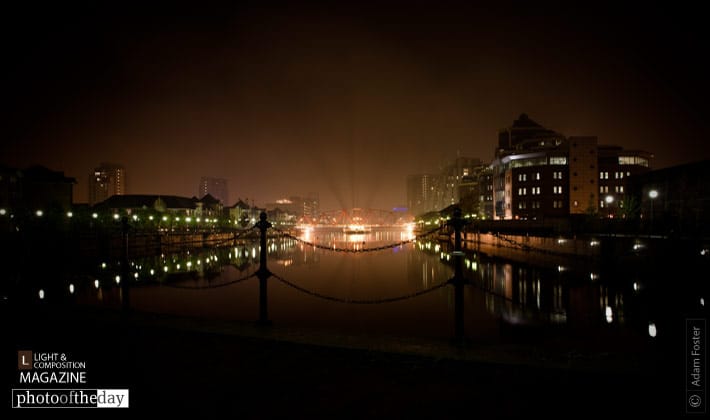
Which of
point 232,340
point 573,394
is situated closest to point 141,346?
point 232,340

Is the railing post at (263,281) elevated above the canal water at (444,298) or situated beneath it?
elevated above

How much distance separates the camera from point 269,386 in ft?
16.4

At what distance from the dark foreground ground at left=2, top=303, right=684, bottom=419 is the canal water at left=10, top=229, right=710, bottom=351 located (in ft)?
4.91

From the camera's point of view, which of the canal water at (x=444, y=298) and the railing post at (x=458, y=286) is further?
the canal water at (x=444, y=298)

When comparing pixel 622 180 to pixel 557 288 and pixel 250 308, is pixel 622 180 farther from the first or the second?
pixel 250 308

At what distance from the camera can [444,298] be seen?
1609 centimetres

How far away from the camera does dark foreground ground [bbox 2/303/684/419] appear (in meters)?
4.37

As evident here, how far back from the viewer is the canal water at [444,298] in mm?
10711

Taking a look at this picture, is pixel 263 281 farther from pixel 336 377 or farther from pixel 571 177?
pixel 571 177

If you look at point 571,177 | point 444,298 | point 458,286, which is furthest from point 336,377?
point 571,177

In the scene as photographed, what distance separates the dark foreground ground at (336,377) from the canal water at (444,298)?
1.50m

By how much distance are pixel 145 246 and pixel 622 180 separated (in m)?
89.0

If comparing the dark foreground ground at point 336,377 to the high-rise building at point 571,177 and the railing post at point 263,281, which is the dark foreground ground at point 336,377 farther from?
the high-rise building at point 571,177

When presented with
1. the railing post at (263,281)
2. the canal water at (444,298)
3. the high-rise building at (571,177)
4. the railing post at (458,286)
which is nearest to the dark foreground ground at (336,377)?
the railing post at (458,286)
